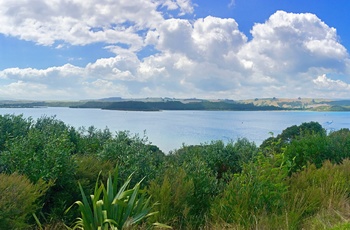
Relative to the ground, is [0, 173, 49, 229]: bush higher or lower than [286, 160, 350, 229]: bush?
higher

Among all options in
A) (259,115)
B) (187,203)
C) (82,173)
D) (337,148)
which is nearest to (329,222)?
(187,203)

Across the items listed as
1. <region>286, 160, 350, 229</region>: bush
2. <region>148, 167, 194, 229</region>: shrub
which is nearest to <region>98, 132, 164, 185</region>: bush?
<region>148, 167, 194, 229</region>: shrub

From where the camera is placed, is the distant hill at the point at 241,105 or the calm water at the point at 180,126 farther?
the distant hill at the point at 241,105

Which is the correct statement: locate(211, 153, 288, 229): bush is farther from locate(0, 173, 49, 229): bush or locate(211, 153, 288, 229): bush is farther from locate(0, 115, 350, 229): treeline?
locate(0, 173, 49, 229): bush

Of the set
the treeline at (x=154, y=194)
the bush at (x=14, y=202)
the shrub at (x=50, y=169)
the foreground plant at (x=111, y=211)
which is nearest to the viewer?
the bush at (x=14, y=202)

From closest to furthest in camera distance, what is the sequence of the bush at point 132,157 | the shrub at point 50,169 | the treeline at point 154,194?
1. the treeline at point 154,194
2. the shrub at point 50,169
3. the bush at point 132,157

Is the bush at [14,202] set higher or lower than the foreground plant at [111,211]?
higher

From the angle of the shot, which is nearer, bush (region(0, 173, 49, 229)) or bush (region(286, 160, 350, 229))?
bush (region(0, 173, 49, 229))

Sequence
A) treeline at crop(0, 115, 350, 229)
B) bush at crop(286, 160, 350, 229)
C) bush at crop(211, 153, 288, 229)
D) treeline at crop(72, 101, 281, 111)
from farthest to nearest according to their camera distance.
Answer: treeline at crop(72, 101, 281, 111) → bush at crop(286, 160, 350, 229) → bush at crop(211, 153, 288, 229) → treeline at crop(0, 115, 350, 229)

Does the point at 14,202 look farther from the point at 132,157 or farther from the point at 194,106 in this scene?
the point at 194,106

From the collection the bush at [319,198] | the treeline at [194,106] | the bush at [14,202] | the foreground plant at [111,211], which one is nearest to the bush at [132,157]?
the foreground plant at [111,211]

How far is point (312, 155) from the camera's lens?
8961mm

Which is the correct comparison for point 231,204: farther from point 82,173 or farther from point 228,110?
point 228,110

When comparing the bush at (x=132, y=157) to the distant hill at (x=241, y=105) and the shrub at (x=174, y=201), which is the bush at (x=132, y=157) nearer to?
the shrub at (x=174, y=201)
